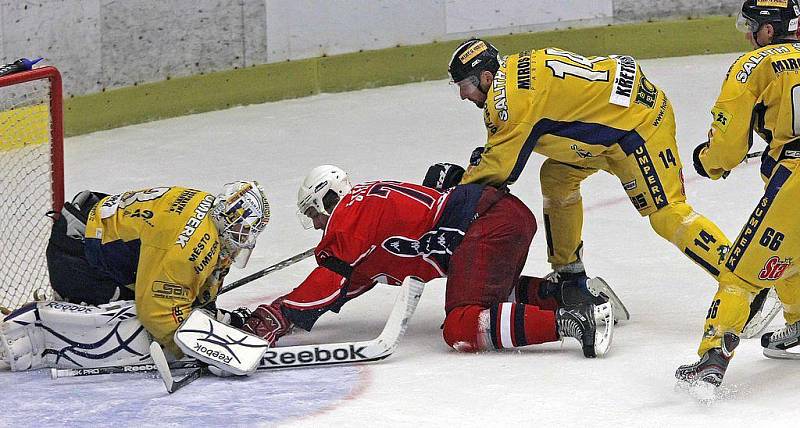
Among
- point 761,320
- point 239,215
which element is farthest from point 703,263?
point 239,215

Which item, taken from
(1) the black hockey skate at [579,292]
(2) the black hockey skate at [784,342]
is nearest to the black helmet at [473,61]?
(1) the black hockey skate at [579,292]

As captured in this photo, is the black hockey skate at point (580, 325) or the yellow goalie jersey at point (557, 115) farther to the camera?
the yellow goalie jersey at point (557, 115)

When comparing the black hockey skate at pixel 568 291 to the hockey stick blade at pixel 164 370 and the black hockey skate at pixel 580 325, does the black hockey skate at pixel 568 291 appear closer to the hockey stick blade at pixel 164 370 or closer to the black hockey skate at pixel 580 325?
the black hockey skate at pixel 580 325

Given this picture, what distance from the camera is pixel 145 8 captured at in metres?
7.65

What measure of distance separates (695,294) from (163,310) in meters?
2.01

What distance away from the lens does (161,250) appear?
394 centimetres

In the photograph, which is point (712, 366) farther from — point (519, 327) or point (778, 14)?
point (778, 14)

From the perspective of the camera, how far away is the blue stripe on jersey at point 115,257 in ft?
13.4

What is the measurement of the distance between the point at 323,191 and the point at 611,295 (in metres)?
1.10

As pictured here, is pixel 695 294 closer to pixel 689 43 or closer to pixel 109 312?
pixel 109 312

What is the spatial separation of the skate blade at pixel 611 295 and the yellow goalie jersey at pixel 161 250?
4.32 ft

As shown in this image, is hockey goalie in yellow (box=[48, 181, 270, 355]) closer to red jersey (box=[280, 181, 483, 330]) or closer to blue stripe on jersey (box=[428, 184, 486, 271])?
red jersey (box=[280, 181, 483, 330])

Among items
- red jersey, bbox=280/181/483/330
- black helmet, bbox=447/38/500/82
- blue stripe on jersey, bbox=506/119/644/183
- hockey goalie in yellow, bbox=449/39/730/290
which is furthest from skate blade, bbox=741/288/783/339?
black helmet, bbox=447/38/500/82

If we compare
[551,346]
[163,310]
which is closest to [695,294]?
[551,346]
